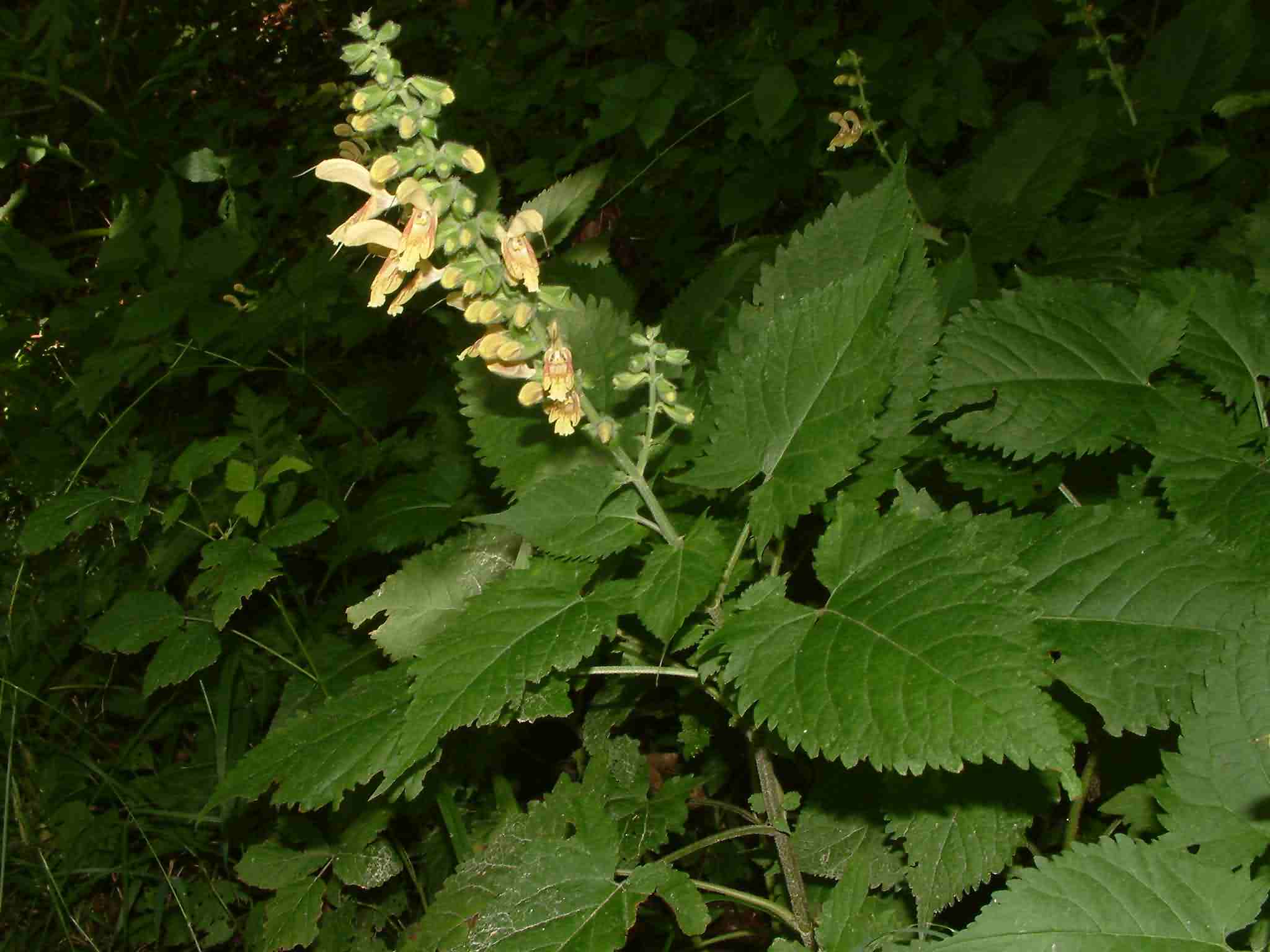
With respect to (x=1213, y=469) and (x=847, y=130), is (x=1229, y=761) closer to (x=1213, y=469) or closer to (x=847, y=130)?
(x=1213, y=469)

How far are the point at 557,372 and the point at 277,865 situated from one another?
6.80 ft

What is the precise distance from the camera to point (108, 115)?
18.5 feet

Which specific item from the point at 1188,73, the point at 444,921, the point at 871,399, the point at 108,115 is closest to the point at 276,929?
the point at 444,921

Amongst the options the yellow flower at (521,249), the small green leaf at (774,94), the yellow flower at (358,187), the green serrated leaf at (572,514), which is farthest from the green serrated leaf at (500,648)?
the small green leaf at (774,94)

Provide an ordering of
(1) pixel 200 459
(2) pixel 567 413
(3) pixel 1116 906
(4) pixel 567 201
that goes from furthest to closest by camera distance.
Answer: (1) pixel 200 459
(4) pixel 567 201
(2) pixel 567 413
(3) pixel 1116 906

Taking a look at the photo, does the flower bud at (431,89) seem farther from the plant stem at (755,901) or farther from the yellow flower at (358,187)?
the plant stem at (755,901)

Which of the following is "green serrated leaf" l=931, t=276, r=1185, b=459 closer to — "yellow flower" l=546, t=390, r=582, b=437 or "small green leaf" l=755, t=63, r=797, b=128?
"yellow flower" l=546, t=390, r=582, b=437

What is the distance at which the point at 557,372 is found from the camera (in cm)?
186

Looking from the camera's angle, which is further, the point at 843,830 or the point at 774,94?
the point at 774,94

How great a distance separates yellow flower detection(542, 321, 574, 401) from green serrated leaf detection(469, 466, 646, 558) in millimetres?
213

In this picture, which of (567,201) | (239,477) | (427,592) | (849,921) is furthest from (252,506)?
(849,921)

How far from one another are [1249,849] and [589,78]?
434cm

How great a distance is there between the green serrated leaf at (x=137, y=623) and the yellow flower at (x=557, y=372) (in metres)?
2.03

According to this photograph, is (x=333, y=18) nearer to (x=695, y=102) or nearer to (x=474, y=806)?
(x=695, y=102)
